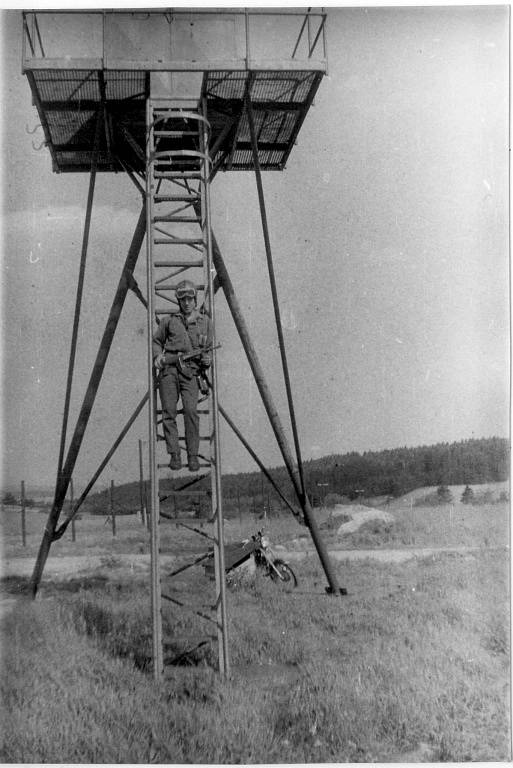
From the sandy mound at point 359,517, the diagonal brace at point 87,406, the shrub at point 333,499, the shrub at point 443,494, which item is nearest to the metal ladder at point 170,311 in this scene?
the diagonal brace at point 87,406

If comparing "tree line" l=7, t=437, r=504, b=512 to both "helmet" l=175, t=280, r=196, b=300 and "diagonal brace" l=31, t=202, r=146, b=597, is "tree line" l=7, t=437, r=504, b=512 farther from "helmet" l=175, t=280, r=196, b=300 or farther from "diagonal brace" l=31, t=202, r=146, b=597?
"helmet" l=175, t=280, r=196, b=300

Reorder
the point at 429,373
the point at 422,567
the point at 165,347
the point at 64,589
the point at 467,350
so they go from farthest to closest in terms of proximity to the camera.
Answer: the point at 422,567 → the point at 64,589 → the point at 429,373 → the point at 467,350 → the point at 165,347

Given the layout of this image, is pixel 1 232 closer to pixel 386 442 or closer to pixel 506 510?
pixel 506 510

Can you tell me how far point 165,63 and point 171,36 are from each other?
1.00 feet

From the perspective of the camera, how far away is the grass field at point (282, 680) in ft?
21.7

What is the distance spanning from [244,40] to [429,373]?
4.75 m

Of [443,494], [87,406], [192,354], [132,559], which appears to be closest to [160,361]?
[192,354]

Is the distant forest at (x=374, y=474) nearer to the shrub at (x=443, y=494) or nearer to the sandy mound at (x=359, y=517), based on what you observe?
the shrub at (x=443, y=494)

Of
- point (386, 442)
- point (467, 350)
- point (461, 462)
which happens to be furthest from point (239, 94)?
point (461, 462)

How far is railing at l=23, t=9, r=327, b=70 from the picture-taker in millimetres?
8227

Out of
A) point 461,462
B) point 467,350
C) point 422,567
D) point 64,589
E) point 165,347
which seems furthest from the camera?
point 461,462

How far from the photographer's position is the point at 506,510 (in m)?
8.52

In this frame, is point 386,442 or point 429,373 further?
point 386,442

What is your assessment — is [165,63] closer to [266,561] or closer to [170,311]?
[170,311]
